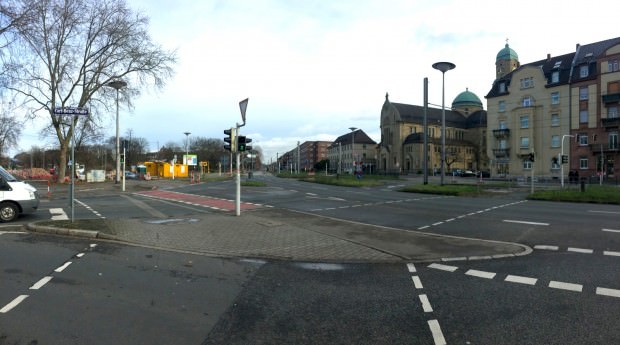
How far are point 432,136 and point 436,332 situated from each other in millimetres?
107814

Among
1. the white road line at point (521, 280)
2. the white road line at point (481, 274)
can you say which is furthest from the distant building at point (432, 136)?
the white road line at point (521, 280)

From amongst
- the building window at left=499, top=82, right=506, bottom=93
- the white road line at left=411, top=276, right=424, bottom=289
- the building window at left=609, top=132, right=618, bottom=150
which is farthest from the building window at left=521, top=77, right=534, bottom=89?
the white road line at left=411, top=276, right=424, bottom=289

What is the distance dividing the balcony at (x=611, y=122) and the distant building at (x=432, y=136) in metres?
45.4

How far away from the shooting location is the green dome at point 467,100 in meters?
116

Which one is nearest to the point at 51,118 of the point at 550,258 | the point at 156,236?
the point at 156,236

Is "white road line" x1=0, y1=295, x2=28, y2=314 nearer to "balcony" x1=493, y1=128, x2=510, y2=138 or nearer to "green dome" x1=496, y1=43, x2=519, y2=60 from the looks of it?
"balcony" x1=493, y1=128, x2=510, y2=138

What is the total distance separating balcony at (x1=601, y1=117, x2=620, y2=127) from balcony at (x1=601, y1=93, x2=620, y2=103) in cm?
221

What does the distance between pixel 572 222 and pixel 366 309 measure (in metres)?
10.3

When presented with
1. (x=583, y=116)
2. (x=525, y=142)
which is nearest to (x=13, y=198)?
(x=583, y=116)

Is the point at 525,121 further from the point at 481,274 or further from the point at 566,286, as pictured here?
the point at 566,286

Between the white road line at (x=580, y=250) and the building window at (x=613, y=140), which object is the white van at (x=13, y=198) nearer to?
the white road line at (x=580, y=250)

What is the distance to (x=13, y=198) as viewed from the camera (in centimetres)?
1223

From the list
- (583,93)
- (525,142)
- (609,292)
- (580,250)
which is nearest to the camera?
(609,292)

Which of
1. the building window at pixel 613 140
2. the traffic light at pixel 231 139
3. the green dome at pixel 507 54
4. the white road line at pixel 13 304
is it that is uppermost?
the green dome at pixel 507 54
